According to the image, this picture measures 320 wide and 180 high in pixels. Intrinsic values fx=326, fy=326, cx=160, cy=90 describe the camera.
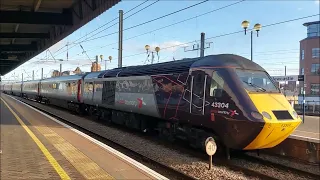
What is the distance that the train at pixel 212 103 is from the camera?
863cm

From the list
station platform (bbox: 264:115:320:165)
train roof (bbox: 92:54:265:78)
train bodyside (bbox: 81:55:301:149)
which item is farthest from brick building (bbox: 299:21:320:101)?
train bodyside (bbox: 81:55:301:149)

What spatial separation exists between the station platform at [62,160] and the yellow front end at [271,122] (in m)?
3.31

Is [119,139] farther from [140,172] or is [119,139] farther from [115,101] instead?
[140,172]

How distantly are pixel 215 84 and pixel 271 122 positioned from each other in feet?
6.35

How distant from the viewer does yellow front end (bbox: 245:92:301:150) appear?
8445 millimetres

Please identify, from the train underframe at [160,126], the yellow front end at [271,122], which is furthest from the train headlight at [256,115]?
the train underframe at [160,126]

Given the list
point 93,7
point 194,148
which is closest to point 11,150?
point 194,148

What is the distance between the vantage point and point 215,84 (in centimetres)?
945

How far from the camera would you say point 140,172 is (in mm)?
6859

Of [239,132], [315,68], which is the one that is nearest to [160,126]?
[239,132]

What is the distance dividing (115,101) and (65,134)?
473cm

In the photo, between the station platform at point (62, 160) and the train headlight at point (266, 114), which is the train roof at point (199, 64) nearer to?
the train headlight at point (266, 114)

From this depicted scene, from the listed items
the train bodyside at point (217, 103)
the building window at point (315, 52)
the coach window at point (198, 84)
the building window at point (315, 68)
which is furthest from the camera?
the building window at point (315, 52)

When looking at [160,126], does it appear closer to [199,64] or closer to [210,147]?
[199,64]
